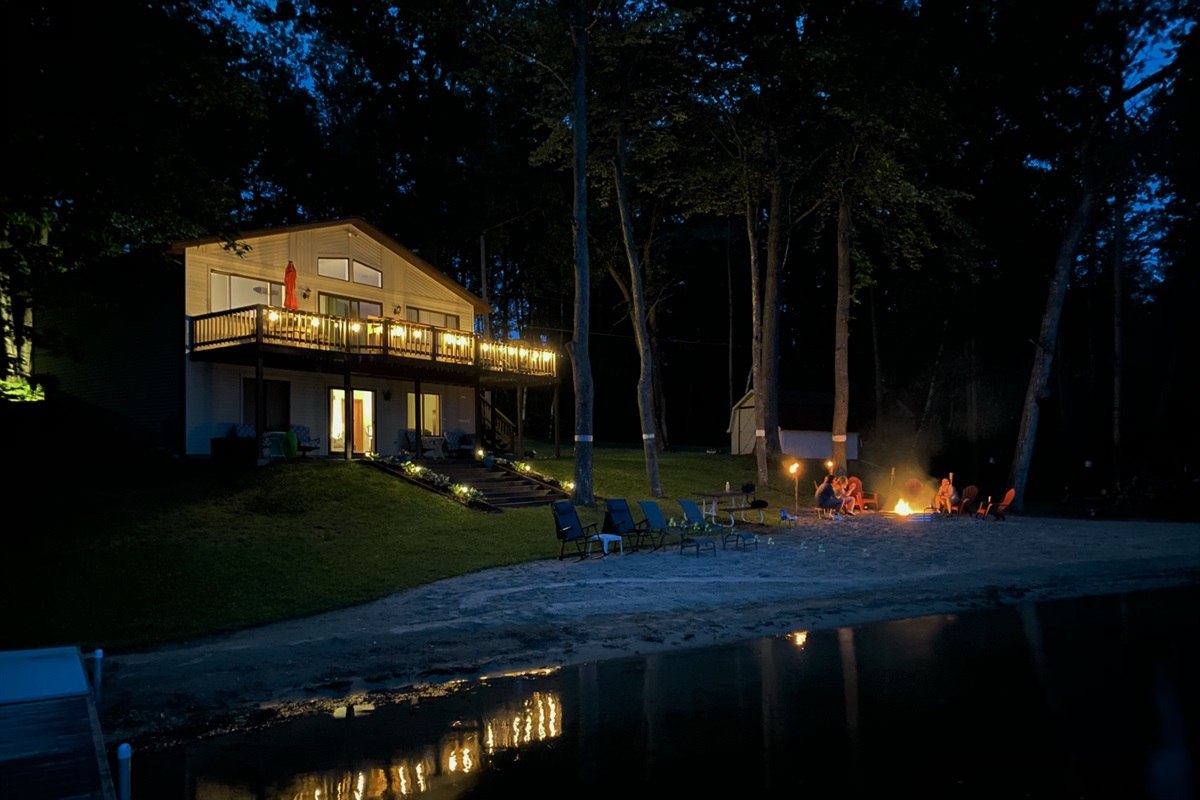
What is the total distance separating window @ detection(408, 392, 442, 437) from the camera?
28.5m

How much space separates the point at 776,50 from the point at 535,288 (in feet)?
67.9

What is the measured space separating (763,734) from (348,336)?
62.2 feet

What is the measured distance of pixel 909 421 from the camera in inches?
1801

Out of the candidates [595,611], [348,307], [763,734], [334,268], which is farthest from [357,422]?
[763,734]

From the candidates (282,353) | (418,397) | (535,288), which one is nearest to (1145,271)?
(535,288)

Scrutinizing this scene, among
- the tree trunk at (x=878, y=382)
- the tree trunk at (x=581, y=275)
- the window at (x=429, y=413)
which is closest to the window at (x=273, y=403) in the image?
the window at (x=429, y=413)

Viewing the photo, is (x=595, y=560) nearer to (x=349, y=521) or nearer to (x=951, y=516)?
(x=349, y=521)

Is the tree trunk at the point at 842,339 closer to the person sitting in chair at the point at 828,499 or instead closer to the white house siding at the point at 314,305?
the person sitting in chair at the point at 828,499

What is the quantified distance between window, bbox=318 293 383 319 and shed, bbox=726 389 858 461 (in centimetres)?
1949

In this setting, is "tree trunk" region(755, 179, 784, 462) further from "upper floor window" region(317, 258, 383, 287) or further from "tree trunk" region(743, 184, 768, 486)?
"upper floor window" region(317, 258, 383, 287)

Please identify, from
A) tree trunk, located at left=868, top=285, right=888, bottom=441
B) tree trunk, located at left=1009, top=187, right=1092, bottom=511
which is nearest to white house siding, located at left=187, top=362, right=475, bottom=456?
tree trunk, located at left=1009, top=187, right=1092, bottom=511

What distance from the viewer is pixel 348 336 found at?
23.0m

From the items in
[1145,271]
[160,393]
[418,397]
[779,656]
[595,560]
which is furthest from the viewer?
[1145,271]

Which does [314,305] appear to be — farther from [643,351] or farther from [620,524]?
[620,524]
